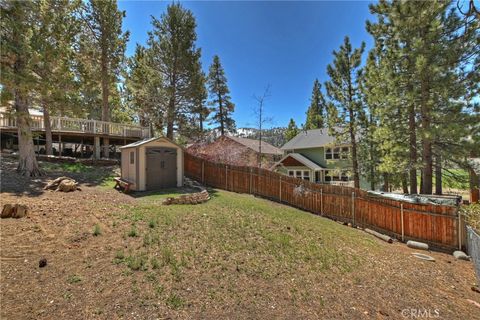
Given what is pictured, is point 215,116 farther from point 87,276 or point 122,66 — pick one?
point 87,276

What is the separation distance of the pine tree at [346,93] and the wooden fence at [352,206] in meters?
5.67

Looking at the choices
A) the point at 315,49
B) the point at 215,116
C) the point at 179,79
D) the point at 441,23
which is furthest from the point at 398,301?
the point at 215,116

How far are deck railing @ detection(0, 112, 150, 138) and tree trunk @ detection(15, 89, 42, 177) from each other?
12.8 ft

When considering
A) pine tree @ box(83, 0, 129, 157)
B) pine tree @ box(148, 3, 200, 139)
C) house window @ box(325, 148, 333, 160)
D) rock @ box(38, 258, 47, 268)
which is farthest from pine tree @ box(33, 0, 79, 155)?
house window @ box(325, 148, 333, 160)

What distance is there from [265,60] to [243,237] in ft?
51.5

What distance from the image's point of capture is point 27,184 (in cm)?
884

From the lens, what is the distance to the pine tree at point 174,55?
17656 millimetres

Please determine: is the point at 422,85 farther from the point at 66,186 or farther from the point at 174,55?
the point at 174,55

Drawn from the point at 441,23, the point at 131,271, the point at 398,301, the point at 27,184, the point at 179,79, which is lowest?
the point at 398,301

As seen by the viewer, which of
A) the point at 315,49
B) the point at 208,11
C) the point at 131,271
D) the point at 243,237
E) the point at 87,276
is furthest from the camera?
the point at 315,49

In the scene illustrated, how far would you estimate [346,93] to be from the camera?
14.6 metres

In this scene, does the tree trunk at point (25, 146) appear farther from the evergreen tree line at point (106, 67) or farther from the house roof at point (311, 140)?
the house roof at point (311, 140)

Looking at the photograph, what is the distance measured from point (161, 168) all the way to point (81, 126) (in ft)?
27.3

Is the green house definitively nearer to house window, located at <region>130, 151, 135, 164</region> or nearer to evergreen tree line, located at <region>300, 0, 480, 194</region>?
evergreen tree line, located at <region>300, 0, 480, 194</region>
